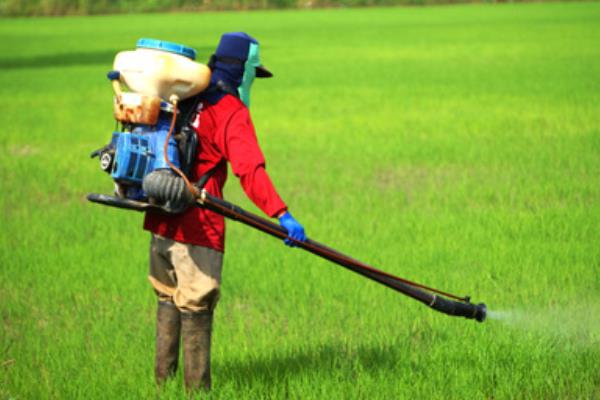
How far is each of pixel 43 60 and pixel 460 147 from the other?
2159 centimetres

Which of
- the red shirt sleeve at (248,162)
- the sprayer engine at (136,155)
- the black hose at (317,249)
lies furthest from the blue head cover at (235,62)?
the black hose at (317,249)

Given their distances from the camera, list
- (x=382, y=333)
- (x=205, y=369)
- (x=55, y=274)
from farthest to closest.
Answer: (x=55, y=274), (x=382, y=333), (x=205, y=369)

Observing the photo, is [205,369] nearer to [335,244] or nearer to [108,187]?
[335,244]

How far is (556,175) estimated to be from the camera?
34.6 feet

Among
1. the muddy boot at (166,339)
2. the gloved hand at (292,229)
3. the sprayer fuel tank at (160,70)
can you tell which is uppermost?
the sprayer fuel tank at (160,70)

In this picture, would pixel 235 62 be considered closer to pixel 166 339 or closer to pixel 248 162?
pixel 248 162

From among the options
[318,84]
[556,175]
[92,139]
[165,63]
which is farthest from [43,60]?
[165,63]

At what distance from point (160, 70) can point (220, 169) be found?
537mm

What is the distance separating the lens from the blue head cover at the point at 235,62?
4.11m

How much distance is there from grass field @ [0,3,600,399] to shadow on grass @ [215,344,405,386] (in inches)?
0.5

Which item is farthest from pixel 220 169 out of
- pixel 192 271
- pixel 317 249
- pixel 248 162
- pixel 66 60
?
pixel 66 60

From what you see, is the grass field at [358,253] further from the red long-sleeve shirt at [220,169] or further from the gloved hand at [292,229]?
the gloved hand at [292,229]

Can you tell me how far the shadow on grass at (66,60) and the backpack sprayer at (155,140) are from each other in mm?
24907

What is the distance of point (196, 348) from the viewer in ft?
14.0
